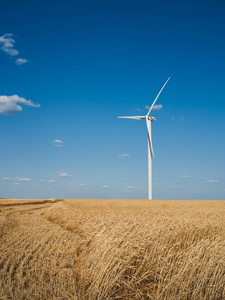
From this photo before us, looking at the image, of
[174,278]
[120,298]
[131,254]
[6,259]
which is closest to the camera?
[174,278]

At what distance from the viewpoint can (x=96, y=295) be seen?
7.41m

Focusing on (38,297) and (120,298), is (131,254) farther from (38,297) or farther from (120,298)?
(38,297)

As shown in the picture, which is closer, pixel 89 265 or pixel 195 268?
pixel 195 268

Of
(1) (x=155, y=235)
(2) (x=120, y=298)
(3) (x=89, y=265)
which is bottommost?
(2) (x=120, y=298)

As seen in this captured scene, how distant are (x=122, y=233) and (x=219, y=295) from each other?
143 inches

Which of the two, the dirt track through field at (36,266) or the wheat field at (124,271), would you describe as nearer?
the wheat field at (124,271)

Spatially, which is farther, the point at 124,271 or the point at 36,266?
the point at 36,266

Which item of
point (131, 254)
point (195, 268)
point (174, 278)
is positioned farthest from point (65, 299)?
point (195, 268)

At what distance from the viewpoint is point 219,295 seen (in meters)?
7.50

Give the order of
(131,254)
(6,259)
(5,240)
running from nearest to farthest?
(131,254), (6,259), (5,240)

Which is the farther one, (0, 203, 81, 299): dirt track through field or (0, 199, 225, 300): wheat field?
(0, 203, 81, 299): dirt track through field

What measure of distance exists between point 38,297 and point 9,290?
1014 millimetres

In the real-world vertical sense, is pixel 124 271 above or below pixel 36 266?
above

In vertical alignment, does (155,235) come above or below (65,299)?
above
